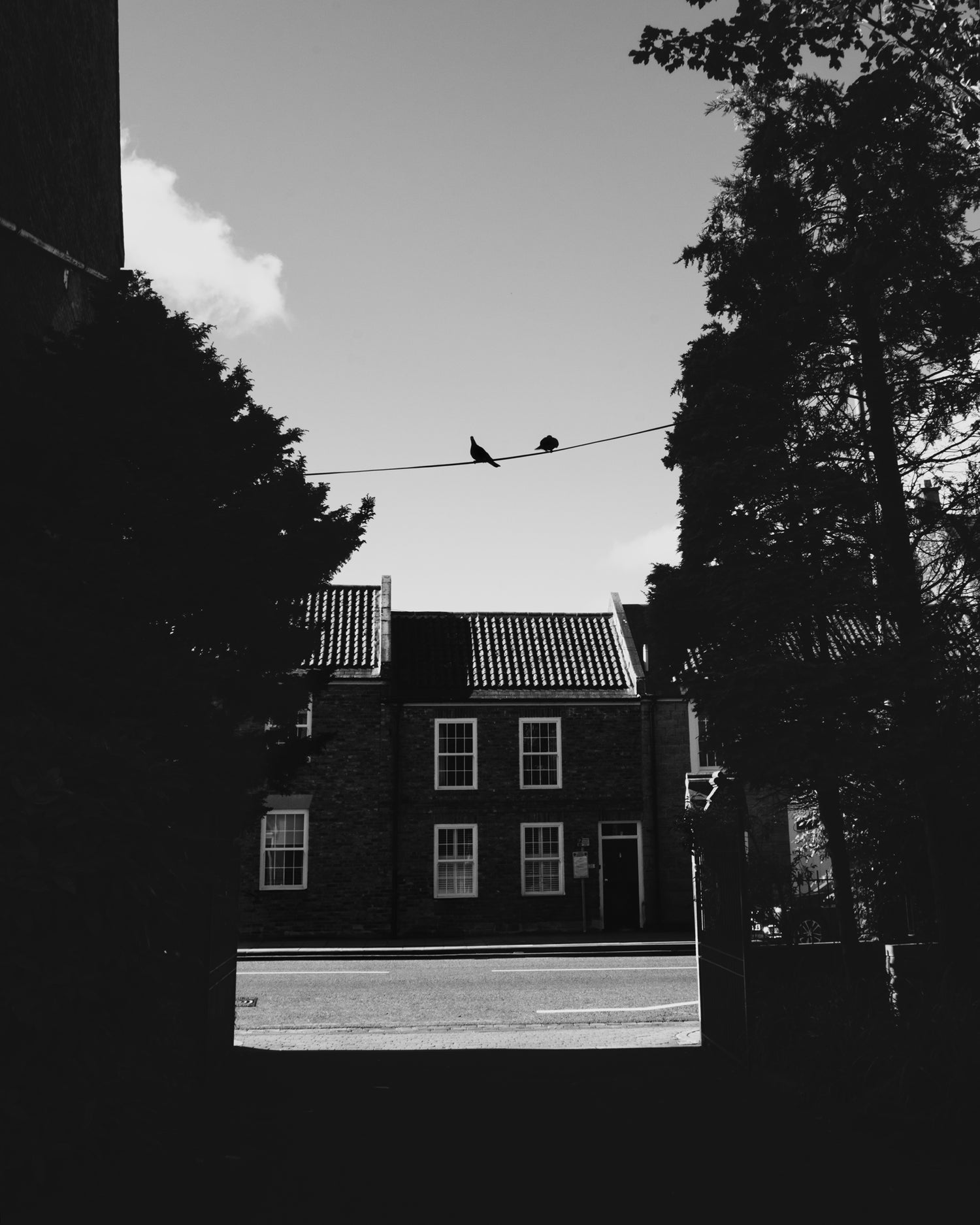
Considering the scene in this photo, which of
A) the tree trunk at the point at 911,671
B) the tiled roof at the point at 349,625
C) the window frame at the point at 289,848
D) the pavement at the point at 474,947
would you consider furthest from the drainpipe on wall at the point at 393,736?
the tree trunk at the point at 911,671

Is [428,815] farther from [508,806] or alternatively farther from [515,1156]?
[515,1156]

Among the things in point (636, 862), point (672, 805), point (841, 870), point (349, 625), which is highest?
point (349, 625)

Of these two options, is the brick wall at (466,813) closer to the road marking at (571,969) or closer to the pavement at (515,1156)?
the road marking at (571,969)

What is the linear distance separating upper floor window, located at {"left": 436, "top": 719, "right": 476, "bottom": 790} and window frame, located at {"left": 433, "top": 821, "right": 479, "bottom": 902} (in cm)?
94

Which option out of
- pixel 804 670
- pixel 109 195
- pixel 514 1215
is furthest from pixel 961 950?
pixel 109 195

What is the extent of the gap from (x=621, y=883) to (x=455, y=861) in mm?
4439

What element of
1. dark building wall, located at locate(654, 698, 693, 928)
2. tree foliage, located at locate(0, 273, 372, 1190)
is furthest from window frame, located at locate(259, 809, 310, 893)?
tree foliage, located at locate(0, 273, 372, 1190)

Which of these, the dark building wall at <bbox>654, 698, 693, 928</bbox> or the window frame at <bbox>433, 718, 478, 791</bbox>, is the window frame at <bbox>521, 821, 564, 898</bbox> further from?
the dark building wall at <bbox>654, 698, 693, 928</bbox>

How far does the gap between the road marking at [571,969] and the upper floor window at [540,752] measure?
968 cm

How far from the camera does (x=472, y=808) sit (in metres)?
28.7

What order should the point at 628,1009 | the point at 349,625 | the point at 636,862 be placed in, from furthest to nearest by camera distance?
1. the point at 349,625
2. the point at 636,862
3. the point at 628,1009

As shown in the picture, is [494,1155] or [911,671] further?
[911,671]

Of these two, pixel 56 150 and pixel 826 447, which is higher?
pixel 56 150

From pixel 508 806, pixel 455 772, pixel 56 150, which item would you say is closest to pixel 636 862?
pixel 508 806
